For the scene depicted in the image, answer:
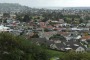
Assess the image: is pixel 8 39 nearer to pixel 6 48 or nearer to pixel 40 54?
pixel 6 48

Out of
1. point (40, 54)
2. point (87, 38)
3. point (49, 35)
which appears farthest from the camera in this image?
point (49, 35)

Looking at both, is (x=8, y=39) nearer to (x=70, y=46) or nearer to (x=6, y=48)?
(x=6, y=48)

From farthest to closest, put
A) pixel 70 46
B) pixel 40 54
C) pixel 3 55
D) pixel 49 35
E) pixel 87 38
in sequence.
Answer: pixel 49 35 → pixel 87 38 → pixel 70 46 → pixel 40 54 → pixel 3 55

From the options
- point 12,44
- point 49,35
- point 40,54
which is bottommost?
point 49,35

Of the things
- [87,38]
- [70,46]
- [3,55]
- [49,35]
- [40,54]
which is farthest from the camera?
[49,35]

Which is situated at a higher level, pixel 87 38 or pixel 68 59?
pixel 68 59

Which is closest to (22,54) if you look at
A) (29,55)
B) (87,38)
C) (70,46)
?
(29,55)

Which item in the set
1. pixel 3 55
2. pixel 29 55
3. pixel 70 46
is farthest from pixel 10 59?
pixel 70 46

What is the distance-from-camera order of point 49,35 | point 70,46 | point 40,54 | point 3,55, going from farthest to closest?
point 49,35
point 70,46
point 40,54
point 3,55

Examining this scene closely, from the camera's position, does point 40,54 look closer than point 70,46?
Yes
